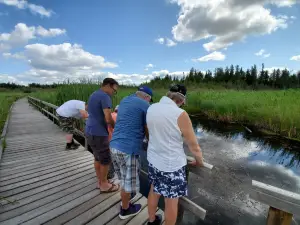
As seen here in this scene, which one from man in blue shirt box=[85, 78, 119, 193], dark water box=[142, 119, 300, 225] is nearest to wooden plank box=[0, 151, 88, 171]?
dark water box=[142, 119, 300, 225]

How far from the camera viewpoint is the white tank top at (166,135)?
4.53 feet

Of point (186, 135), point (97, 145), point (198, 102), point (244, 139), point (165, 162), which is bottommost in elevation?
A: point (244, 139)

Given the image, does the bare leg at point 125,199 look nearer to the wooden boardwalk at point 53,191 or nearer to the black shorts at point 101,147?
the wooden boardwalk at point 53,191

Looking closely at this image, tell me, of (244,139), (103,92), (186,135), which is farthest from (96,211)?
(244,139)

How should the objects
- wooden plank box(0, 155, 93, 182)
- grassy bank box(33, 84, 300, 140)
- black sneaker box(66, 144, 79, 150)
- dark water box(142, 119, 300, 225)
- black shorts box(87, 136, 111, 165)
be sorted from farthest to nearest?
grassy bank box(33, 84, 300, 140)
black sneaker box(66, 144, 79, 150)
dark water box(142, 119, 300, 225)
wooden plank box(0, 155, 93, 182)
black shorts box(87, 136, 111, 165)

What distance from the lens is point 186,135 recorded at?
137 cm

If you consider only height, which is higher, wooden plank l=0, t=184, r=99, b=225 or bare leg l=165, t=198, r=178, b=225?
bare leg l=165, t=198, r=178, b=225

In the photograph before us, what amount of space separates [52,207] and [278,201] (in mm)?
2434

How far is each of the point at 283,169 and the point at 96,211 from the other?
5249 millimetres

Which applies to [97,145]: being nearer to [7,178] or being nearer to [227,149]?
[7,178]

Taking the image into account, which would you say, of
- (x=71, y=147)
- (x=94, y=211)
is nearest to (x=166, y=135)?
(x=94, y=211)

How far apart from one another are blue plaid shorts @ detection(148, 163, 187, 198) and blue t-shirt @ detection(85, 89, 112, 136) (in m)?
1.06

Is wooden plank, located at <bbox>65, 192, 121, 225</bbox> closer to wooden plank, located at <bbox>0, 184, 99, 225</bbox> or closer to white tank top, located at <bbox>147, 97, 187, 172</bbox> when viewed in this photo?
wooden plank, located at <bbox>0, 184, 99, 225</bbox>

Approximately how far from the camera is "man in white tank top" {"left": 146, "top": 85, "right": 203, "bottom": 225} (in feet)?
4.52
